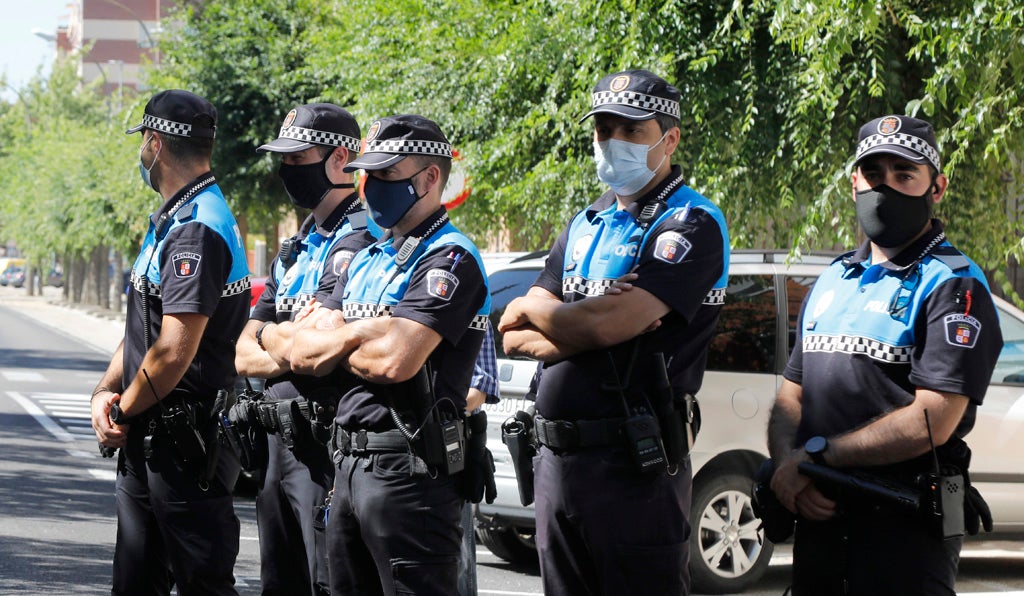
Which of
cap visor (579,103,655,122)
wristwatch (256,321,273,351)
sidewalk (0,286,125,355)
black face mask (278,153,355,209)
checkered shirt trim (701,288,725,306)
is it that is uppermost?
cap visor (579,103,655,122)

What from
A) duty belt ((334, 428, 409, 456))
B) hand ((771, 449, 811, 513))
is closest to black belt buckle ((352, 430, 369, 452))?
duty belt ((334, 428, 409, 456))

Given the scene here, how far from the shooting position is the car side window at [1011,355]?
776 cm

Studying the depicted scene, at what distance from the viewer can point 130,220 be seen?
127 feet

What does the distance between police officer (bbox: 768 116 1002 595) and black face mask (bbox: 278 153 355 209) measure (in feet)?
7.31

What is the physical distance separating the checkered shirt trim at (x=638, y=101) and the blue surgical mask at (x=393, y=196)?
2.26ft

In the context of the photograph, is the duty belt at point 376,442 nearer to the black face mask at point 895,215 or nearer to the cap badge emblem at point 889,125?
the black face mask at point 895,215

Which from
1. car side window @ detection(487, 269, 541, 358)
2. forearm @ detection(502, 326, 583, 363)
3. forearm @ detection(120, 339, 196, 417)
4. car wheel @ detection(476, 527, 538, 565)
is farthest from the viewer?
car wheel @ detection(476, 527, 538, 565)

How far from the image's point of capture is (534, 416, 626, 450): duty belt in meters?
4.09

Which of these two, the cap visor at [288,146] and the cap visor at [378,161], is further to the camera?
the cap visor at [288,146]

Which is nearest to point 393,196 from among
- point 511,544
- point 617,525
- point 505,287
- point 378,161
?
point 378,161

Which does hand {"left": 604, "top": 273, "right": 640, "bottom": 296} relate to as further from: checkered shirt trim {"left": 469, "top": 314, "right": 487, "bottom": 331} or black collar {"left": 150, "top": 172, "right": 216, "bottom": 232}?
black collar {"left": 150, "top": 172, "right": 216, "bottom": 232}

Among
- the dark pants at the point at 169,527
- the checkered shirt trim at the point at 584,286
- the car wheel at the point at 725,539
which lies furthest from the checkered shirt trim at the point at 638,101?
the car wheel at the point at 725,539

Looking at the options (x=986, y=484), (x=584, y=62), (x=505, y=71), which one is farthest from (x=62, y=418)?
(x=986, y=484)

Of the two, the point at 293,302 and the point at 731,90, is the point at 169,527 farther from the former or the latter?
the point at 731,90
